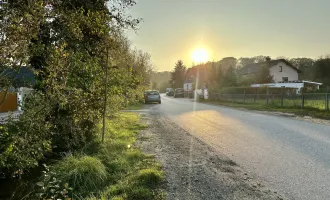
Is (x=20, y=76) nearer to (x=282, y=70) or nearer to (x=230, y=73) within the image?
(x=230, y=73)

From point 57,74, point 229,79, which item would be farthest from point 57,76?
point 229,79

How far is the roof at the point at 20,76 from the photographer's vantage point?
427 cm

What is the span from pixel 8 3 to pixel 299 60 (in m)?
86.5

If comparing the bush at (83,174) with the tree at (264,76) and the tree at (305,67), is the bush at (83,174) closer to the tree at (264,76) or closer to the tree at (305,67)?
the tree at (264,76)

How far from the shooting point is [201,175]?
18.1ft

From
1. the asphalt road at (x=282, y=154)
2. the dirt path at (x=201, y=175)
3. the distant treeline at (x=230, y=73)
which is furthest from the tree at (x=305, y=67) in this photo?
the dirt path at (x=201, y=175)

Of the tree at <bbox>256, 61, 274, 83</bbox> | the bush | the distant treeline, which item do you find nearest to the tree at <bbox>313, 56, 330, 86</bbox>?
the distant treeline

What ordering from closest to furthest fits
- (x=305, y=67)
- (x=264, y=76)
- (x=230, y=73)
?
(x=230, y=73)
(x=264, y=76)
(x=305, y=67)

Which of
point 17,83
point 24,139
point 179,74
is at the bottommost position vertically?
point 24,139

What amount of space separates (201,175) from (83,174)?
228cm

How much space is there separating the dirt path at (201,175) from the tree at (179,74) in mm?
79652

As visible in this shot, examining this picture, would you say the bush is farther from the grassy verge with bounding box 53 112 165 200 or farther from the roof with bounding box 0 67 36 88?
the roof with bounding box 0 67 36 88

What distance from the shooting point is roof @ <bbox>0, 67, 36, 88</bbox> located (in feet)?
14.0

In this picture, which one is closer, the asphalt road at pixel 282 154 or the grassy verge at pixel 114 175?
the grassy verge at pixel 114 175
